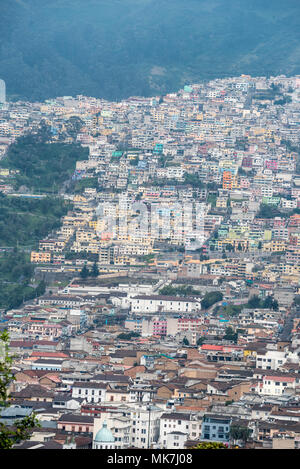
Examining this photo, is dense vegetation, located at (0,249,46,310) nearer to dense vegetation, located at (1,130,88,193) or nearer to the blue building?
dense vegetation, located at (1,130,88,193)

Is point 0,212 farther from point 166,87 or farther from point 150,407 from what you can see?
point 166,87

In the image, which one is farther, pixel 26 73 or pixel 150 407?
pixel 26 73

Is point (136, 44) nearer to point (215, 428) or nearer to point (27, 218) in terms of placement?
point (27, 218)

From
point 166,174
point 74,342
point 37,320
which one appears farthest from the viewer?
point 166,174

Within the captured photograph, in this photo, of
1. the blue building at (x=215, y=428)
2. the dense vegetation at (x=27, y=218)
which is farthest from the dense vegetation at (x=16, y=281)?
the blue building at (x=215, y=428)

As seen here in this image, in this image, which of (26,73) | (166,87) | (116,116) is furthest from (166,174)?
(26,73)

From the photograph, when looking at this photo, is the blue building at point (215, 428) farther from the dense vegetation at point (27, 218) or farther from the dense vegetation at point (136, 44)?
the dense vegetation at point (136, 44)
